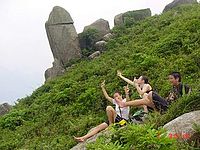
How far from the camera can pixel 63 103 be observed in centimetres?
2320

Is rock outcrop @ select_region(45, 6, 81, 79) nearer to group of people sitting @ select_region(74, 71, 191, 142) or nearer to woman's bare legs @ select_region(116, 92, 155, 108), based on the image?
group of people sitting @ select_region(74, 71, 191, 142)

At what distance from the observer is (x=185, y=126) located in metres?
7.74

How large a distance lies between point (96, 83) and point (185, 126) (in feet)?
51.1

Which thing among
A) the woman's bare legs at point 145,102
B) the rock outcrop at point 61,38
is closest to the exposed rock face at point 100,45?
the rock outcrop at point 61,38

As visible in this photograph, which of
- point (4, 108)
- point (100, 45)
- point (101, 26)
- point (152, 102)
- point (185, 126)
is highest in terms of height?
point (185, 126)

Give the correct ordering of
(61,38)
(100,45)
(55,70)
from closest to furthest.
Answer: (100,45) → (55,70) → (61,38)

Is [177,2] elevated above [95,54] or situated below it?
above

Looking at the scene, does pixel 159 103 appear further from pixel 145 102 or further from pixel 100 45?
pixel 100 45

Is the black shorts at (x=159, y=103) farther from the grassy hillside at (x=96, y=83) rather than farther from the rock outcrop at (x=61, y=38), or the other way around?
the rock outcrop at (x=61, y=38)

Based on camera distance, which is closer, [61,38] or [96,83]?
[96,83]

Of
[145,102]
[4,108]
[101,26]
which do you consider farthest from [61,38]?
[145,102]

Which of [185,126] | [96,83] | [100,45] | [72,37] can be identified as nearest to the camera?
[185,126]

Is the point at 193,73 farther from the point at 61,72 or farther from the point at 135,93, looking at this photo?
the point at 61,72

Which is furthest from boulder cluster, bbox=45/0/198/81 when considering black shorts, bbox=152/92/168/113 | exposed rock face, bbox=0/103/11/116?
black shorts, bbox=152/92/168/113
